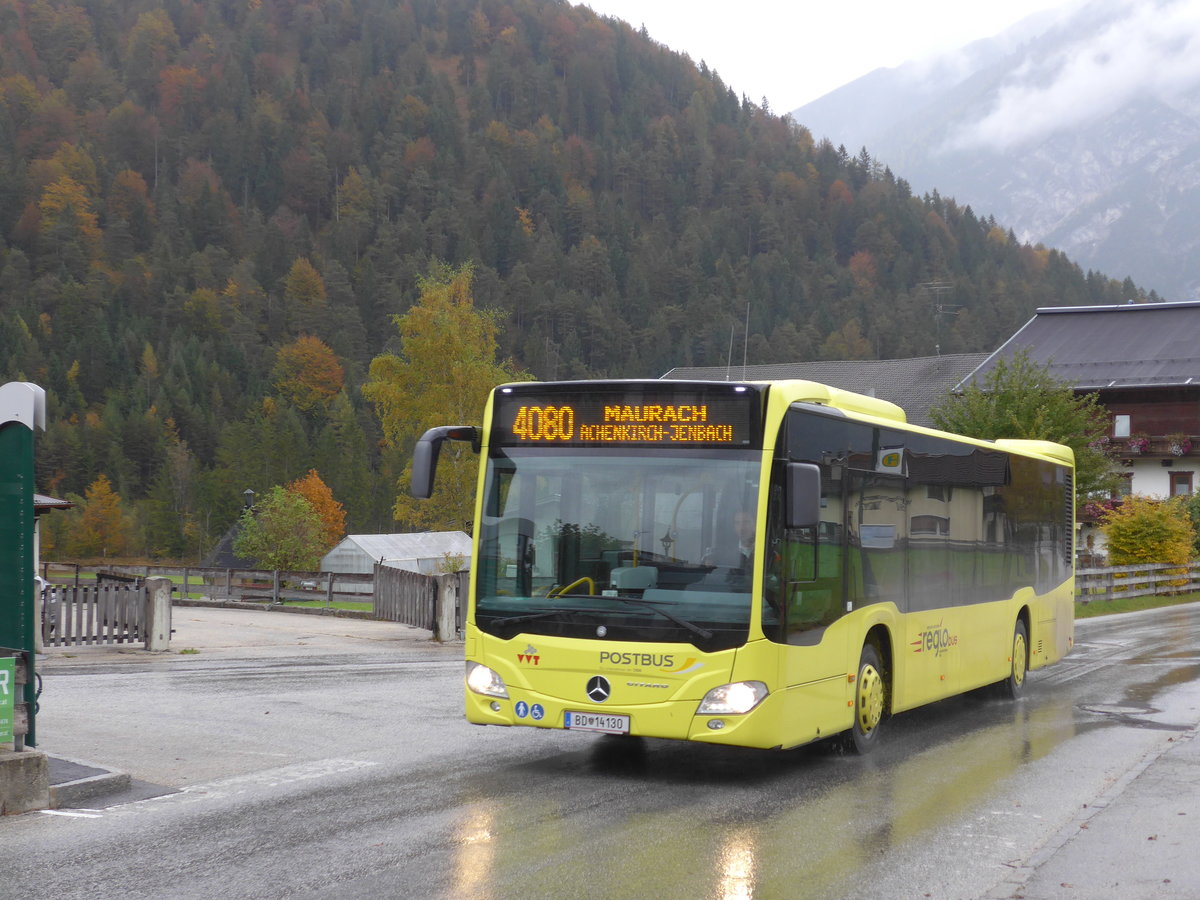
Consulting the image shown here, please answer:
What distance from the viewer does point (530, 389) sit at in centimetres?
1021

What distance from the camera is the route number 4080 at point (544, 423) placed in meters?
10.1

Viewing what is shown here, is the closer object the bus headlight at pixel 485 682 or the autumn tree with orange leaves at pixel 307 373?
the bus headlight at pixel 485 682

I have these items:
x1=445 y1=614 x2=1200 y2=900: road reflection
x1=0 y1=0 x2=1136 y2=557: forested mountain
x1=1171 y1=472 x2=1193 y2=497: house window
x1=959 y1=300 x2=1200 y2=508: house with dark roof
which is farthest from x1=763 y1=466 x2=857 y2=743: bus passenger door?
x1=0 y1=0 x2=1136 y2=557: forested mountain

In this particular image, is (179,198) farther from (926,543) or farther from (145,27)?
(926,543)

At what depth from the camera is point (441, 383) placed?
5747cm

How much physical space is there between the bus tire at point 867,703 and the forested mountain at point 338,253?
110386mm

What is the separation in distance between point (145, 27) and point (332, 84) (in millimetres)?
27546

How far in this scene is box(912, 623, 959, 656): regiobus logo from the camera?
1194 cm

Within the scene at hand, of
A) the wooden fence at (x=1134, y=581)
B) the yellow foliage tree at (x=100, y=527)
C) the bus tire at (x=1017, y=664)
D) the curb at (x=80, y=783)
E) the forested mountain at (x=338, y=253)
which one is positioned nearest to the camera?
the curb at (x=80, y=783)

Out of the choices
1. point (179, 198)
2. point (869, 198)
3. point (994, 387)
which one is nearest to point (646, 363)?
point (869, 198)

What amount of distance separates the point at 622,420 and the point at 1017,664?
23.7 ft

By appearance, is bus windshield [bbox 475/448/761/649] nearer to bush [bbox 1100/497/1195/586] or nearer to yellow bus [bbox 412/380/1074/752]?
yellow bus [bbox 412/380/1074/752]

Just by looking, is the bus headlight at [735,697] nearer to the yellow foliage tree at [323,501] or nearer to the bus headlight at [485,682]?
the bus headlight at [485,682]

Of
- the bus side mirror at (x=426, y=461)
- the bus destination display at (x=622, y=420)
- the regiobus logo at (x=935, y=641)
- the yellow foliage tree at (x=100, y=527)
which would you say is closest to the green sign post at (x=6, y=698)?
the bus side mirror at (x=426, y=461)
